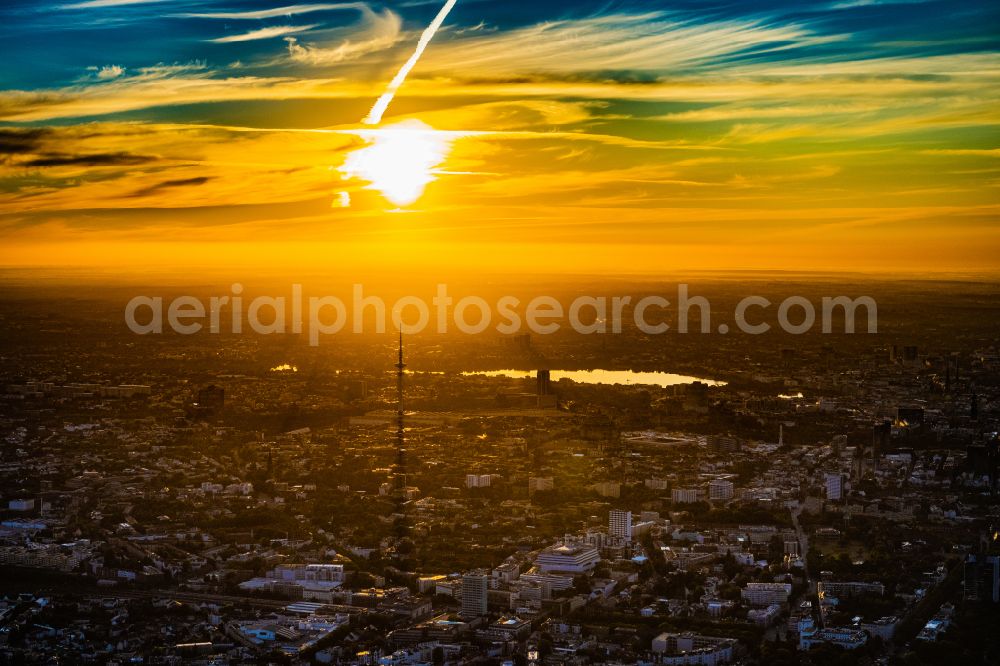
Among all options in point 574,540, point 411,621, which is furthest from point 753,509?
point 411,621

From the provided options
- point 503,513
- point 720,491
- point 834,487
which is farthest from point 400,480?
point 834,487

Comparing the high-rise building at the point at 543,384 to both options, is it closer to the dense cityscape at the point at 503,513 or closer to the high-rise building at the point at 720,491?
the dense cityscape at the point at 503,513

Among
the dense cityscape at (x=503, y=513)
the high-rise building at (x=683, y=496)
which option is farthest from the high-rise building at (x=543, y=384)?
the high-rise building at (x=683, y=496)

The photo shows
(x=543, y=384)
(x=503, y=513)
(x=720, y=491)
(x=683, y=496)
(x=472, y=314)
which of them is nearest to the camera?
(x=503, y=513)

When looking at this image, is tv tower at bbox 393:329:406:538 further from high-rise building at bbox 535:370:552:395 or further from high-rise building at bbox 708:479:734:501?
high-rise building at bbox 535:370:552:395

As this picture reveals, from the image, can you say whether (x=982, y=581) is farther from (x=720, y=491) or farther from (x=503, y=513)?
(x=503, y=513)

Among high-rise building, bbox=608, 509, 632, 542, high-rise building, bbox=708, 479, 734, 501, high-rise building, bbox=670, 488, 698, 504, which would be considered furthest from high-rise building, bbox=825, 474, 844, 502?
high-rise building, bbox=608, 509, 632, 542
